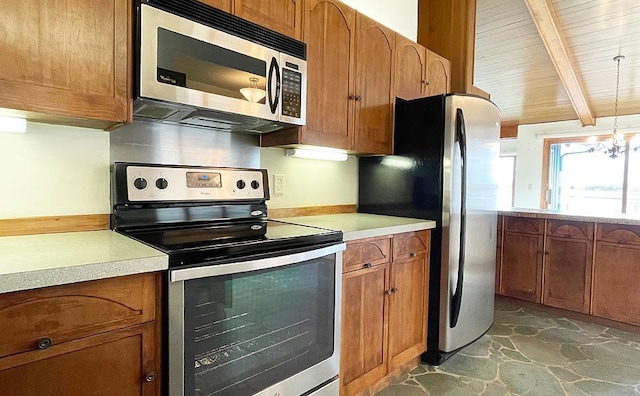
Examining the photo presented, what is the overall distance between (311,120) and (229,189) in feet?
1.86

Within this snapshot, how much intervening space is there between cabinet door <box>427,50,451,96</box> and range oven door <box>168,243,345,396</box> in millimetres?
1741

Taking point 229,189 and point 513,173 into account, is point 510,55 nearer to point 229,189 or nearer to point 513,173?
point 513,173

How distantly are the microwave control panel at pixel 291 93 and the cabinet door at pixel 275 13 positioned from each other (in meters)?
0.22

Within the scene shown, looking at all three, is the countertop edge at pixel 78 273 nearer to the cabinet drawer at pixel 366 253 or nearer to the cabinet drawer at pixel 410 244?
the cabinet drawer at pixel 366 253

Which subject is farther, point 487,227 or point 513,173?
point 513,173

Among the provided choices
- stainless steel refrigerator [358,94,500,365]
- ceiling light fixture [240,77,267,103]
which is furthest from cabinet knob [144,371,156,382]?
stainless steel refrigerator [358,94,500,365]

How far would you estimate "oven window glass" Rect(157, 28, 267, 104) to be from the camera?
54.8 inches

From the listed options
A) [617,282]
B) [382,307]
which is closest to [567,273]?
[617,282]

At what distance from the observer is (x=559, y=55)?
474 centimetres

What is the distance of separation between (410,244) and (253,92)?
123 centimetres

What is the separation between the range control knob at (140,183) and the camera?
1.59 m

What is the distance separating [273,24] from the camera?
5.75 feet

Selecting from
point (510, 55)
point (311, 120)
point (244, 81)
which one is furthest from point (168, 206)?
point (510, 55)

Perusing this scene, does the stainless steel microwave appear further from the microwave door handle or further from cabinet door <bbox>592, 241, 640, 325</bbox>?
cabinet door <bbox>592, 241, 640, 325</bbox>
